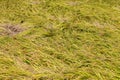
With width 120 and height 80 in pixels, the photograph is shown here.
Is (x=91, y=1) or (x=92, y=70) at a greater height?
(x=91, y=1)

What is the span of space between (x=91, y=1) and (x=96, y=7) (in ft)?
0.80

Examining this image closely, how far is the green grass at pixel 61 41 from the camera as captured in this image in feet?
7.33

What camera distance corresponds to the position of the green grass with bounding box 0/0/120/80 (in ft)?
7.33

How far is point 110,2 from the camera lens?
3.86m

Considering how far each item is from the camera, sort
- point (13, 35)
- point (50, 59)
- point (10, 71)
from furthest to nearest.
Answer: point (13, 35) → point (50, 59) → point (10, 71)

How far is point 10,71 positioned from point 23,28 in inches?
36.2

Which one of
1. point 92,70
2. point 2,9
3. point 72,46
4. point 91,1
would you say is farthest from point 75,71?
point 91,1

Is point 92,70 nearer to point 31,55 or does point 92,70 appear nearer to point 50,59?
point 50,59

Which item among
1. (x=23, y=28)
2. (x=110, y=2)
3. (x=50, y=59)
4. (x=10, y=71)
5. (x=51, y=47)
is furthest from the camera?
(x=110, y=2)

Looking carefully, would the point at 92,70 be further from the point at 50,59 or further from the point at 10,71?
the point at 10,71

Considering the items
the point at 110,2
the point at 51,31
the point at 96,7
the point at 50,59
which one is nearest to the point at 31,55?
A: the point at 50,59

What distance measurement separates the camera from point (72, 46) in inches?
103

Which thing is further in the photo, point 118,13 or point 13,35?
point 118,13

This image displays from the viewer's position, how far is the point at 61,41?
2.72 metres
